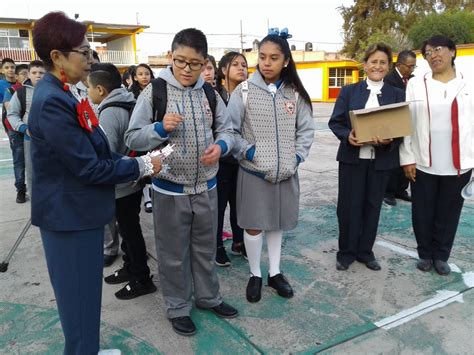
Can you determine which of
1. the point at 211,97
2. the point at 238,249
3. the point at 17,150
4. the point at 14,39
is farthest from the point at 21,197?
the point at 14,39

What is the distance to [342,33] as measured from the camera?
34.1 metres

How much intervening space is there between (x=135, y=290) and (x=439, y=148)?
2.56 meters

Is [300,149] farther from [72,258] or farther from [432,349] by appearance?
[72,258]

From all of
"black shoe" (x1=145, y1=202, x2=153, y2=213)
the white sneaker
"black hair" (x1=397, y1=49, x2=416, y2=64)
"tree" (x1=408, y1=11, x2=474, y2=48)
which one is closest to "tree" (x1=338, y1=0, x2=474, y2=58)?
"tree" (x1=408, y1=11, x2=474, y2=48)

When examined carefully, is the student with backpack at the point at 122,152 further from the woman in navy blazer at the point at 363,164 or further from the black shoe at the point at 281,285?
the woman in navy blazer at the point at 363,164

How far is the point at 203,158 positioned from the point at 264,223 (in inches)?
31.8

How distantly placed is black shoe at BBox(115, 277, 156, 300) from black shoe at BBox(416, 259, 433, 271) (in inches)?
85.6

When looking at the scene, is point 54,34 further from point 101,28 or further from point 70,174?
point 101,28

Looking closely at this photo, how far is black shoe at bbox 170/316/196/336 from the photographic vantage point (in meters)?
2.50

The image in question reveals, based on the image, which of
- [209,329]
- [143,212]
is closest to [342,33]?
[143,212]

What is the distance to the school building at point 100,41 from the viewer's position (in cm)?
2812

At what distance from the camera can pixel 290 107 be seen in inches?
112

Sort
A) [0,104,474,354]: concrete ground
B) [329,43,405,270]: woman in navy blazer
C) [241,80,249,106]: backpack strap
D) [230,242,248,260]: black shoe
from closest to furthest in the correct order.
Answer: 1. [0,104,474,354]: concrete ground
2. [241,80,249,106]: backpack strap
3. [329,43,405,270]: woman in navy blazer
4. [230,242,248,260]: black shoe

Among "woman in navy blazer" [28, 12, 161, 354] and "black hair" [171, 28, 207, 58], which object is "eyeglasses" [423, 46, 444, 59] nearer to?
"black hair" [171, 28, 207, 58]
